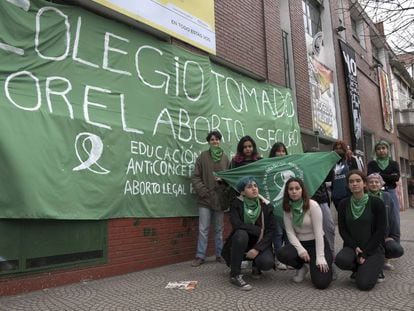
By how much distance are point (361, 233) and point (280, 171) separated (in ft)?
4.59

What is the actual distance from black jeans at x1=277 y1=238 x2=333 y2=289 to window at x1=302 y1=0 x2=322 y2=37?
882 centimetres

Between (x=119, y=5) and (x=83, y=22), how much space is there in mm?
592

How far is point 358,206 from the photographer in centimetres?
506

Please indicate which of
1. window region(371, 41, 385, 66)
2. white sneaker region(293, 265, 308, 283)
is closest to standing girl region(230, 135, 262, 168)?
white sneaker region(293, 265, 308, 283)

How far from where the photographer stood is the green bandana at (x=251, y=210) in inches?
203

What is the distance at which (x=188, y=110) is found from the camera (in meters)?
6.92

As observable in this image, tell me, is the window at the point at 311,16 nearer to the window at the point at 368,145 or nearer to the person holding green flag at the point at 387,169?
the window at the point at 368,145

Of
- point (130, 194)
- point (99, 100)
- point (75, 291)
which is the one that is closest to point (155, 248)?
point (130, 194)

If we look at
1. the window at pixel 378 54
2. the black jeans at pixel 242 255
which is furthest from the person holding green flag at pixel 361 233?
the window at pixel 378 54

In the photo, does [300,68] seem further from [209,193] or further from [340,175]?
[209,193]

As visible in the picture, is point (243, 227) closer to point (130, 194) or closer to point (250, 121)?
point (130, 194)

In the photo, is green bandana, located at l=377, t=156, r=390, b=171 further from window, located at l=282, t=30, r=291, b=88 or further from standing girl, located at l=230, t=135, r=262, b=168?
window, located at l=282, t=30, r=291, b=88

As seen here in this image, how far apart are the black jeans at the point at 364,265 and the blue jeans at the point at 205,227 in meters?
1.94

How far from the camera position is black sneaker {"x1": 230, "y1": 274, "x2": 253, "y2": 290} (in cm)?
475
